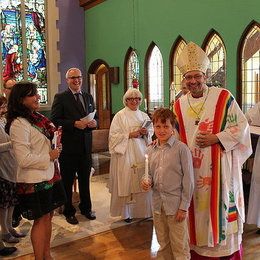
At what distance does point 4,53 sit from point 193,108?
635cm

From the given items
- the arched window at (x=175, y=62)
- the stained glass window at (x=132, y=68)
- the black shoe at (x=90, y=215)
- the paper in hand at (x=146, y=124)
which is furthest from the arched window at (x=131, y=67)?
the black shoe at (x=90, y=215)

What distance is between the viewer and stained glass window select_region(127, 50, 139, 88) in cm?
712

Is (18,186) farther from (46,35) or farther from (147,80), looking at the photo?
(46,35)

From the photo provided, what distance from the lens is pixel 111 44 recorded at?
7.76 m

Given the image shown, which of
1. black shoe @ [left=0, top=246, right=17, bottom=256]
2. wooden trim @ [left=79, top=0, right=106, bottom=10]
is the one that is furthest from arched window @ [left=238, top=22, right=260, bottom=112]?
wooden trim @ [left=79, top=0, right=106, bottom=10]

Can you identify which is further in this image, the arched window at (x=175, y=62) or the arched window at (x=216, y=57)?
the arched window at (x=175, y=62)

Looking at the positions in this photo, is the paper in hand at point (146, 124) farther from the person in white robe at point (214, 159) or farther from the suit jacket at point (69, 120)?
the person in white robe at point (214, 159)

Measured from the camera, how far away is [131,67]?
734 cm

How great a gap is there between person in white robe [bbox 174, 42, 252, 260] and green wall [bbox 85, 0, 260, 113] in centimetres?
273

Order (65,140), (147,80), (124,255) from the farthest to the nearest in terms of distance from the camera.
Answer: (147,80) → (65,140) → (124,255)

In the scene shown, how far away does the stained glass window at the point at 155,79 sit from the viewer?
666 centimetres

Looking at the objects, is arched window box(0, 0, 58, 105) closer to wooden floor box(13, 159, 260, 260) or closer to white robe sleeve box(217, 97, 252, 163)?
wooden floor box(13, 159, 260, 260)

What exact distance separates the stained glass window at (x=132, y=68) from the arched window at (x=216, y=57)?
181 cm

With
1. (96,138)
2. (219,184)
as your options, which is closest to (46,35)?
(96,138)
